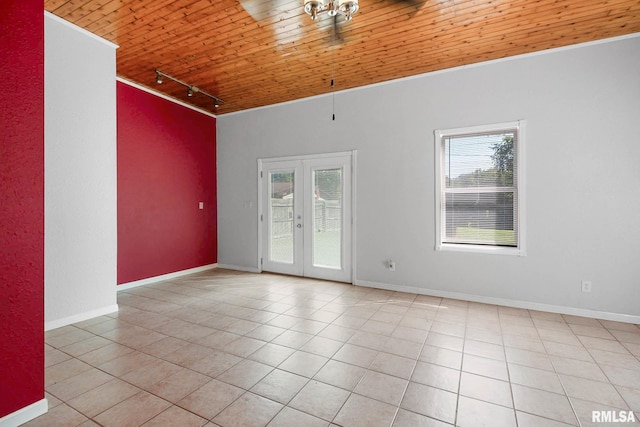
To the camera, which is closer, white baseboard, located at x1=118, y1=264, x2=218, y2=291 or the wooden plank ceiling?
the wooden plank ceiling

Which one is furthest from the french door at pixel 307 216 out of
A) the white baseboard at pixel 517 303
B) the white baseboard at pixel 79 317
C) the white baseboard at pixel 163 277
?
the white baseboard at pixel 79 317

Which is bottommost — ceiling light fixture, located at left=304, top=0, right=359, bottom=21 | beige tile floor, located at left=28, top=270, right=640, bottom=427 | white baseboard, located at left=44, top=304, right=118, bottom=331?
beige tile floor, located at left=28, top=270, right=640, bottom=427

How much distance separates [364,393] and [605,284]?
3.19m

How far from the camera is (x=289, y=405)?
1941 mm

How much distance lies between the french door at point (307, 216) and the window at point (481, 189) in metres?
1.41

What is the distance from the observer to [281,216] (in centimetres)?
555

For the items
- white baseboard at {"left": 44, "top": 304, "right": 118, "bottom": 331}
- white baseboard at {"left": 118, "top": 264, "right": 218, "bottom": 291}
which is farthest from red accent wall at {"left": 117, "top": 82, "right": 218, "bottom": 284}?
white baseboard at {"left": 44, "top": 304, "right": 118, "bottom": 331}

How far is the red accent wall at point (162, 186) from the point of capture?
14.8ft

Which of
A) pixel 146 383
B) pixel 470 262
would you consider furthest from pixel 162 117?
pixel 470 262

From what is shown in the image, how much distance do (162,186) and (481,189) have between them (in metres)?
4.84

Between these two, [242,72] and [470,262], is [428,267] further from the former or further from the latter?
[242,72]

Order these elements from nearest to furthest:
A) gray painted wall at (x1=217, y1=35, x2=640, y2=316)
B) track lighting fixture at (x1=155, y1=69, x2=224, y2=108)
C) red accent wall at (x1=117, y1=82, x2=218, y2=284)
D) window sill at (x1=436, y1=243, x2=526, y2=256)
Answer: gray painted wall at (x1=217, y1=35, x2=640, y2=316), window sill at (x1=436, y1=243, x2=526, y2=256), track lighting fixture at (x1=155, y1=69, x2=224, y2=108), red accent wall at (x1=117, y1=82, x2=218, y2=284)

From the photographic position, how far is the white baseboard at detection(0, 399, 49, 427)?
173 centimetres

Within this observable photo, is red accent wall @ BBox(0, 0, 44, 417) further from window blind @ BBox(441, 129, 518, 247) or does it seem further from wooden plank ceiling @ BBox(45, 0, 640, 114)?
window blind @ BBox(441, 129, 518, 247)
